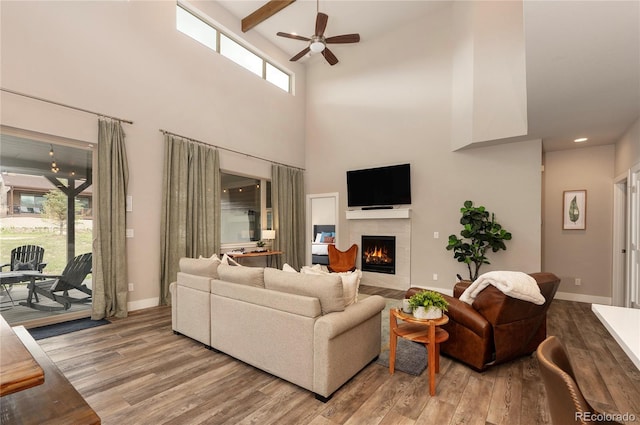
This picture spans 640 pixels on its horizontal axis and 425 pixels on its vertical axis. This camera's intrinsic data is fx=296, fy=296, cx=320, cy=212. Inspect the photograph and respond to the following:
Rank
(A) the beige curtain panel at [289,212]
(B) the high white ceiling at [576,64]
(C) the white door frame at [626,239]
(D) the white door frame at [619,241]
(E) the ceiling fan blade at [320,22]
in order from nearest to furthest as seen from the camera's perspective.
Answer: (B) the high white ceiling at [576,64]
(C) the white door frame at [626,239]
(E) the ceiling fan blade at [320,22]
(D) the white door frame at [619,241]
(A) the beige curtain panel at [289,212]

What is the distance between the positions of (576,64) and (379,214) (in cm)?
404

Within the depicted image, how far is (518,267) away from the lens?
16.5 feet

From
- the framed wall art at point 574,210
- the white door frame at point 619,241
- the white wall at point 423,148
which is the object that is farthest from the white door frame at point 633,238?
the white wall at point 423,148

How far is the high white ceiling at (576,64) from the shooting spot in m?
2.02

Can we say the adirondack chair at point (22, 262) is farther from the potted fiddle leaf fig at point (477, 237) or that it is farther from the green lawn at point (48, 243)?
the potted fiddle leaf fig at point (477, 237)

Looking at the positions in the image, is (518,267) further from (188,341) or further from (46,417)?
(46,417)

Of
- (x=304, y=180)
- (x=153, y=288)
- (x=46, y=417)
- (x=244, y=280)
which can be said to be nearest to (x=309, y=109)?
(x=304, y=180)

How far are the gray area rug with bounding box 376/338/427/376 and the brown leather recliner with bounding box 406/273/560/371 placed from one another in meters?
0.32

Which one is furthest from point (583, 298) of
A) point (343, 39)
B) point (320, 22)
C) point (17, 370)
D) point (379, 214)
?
point (17, 370)

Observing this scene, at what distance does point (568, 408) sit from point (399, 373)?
199 centimetres

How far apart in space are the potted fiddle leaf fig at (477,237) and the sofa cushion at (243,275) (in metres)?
3.73

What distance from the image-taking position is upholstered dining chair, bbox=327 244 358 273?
6.50 metres

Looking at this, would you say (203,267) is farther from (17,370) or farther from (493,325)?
(493,325)

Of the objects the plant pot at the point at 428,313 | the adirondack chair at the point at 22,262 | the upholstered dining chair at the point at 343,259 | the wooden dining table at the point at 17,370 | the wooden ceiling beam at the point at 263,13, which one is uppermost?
the wooden ceiling beam at the point at 263,13
